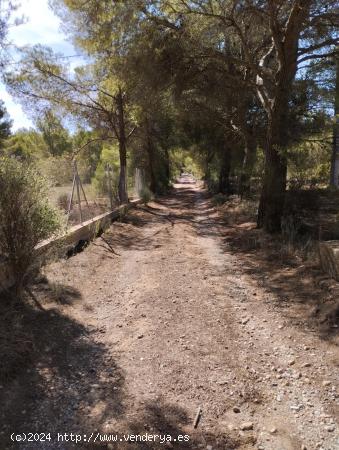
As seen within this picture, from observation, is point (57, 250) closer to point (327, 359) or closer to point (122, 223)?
point (327, 359)

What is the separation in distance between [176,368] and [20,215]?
271 cm

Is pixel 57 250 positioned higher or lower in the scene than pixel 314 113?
lower

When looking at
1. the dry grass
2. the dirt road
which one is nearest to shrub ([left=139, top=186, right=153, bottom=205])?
the dirt road

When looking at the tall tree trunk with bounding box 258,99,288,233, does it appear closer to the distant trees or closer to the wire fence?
the distant trees

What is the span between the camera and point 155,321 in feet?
15.1

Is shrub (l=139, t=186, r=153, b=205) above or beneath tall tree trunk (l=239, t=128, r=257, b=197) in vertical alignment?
beneath

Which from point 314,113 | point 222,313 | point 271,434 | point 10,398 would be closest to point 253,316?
point 222,313

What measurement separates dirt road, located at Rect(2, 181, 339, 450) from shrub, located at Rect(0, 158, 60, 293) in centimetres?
71

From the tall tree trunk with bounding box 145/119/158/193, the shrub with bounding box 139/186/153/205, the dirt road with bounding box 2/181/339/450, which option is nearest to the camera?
the dirt road with bounding box 2/181/339/450

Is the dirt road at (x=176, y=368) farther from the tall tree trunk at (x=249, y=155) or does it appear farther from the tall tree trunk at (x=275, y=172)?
the tall tree trunk at (x=249, y=155)

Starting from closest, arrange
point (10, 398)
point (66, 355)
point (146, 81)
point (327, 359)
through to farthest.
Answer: point (10, 398)
point (327, 359)
point (66, 355)
point (146, 81)

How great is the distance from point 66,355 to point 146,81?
7170mm

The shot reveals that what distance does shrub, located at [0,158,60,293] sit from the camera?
450cm

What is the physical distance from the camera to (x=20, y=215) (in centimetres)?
460
